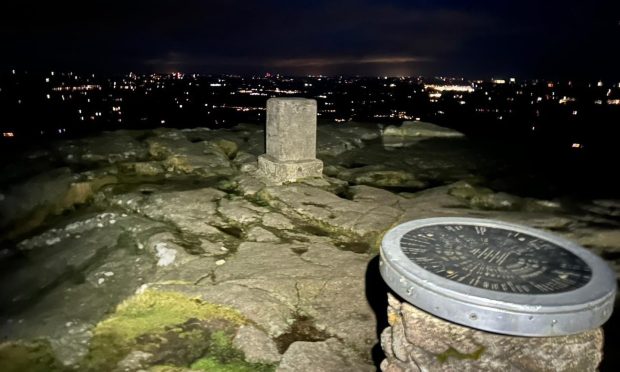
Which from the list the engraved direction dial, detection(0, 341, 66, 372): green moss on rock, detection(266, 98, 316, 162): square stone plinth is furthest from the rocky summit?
detection(266, 98, 316, 162): square stone plinth

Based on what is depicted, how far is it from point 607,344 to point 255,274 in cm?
286

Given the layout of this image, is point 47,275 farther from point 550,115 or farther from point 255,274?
point 550,115

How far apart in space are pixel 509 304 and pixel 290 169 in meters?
4.84

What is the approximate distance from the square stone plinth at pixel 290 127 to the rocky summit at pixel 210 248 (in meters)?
0.57

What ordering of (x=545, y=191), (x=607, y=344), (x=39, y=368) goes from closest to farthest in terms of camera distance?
(x=39, y=368), (x=607, y=344), (x=545, y=191)

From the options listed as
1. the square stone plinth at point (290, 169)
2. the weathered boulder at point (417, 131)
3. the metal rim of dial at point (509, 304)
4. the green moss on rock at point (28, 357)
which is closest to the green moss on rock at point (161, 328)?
the green moss on rock at point (28, 357)

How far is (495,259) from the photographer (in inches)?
100

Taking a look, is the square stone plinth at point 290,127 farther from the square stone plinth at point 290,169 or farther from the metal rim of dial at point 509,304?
the metal rim of dial at point 509,304

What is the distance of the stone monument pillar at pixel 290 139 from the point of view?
655 cm

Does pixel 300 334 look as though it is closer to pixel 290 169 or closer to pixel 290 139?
pixel 290 169

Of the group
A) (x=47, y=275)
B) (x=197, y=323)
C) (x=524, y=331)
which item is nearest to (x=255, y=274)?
(x=197, y=323)

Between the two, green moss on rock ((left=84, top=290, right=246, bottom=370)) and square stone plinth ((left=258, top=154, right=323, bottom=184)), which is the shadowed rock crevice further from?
square stone plinth ((left=258, top=154, right=323, bottom=184))

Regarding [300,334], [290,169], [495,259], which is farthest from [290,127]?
[495,259]

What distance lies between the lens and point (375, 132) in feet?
34.6
